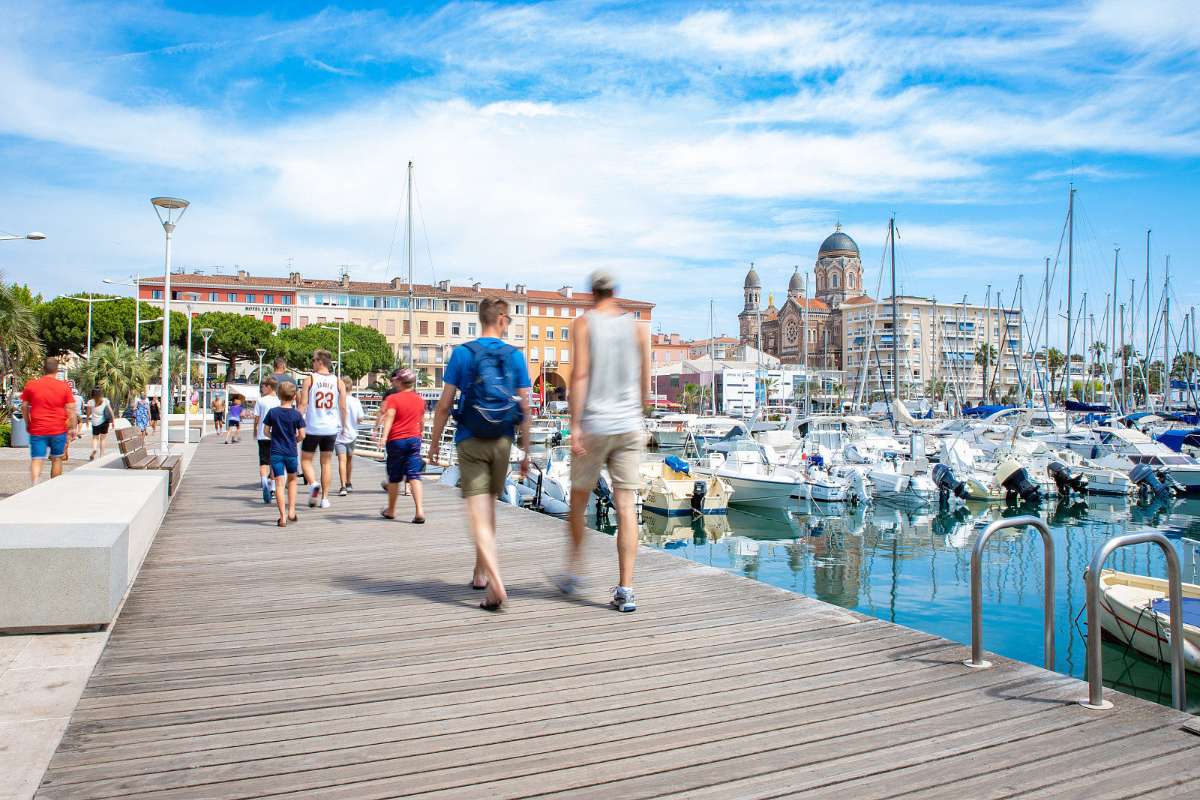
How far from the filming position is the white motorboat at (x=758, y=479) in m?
28.3

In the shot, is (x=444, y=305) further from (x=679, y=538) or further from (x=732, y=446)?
(x=679, y=538)

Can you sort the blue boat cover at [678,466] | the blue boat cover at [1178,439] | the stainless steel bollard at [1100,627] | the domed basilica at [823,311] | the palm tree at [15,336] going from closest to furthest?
1. the stainless steel bollard at [1100,627]
2. the palm tree at [15,336]
3. the blue boat cover at [678,466]
4. the blue boat cover at [1178,439]
5. the domed basilica at [823,311]

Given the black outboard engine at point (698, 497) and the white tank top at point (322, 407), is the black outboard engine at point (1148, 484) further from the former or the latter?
the white tank top at point (322, 407)

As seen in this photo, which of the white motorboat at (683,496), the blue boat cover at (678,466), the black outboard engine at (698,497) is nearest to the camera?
the white motorboat at (683,496)

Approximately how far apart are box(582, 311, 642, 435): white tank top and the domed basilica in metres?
141

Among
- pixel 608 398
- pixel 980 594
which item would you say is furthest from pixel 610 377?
pixel 980 594

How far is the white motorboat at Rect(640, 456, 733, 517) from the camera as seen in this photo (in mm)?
26578

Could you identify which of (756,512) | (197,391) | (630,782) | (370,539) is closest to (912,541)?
(756,512)

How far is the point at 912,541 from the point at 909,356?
119 meters

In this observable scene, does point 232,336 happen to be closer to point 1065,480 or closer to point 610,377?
point 1065,480

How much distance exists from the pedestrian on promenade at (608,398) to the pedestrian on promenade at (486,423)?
1.59ft

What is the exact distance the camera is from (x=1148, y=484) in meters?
32.4

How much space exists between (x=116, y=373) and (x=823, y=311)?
121803 millimetres

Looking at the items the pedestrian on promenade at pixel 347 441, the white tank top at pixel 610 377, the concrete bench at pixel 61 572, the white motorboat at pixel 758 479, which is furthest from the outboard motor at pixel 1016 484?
the concrete bench at pixel 61 572
